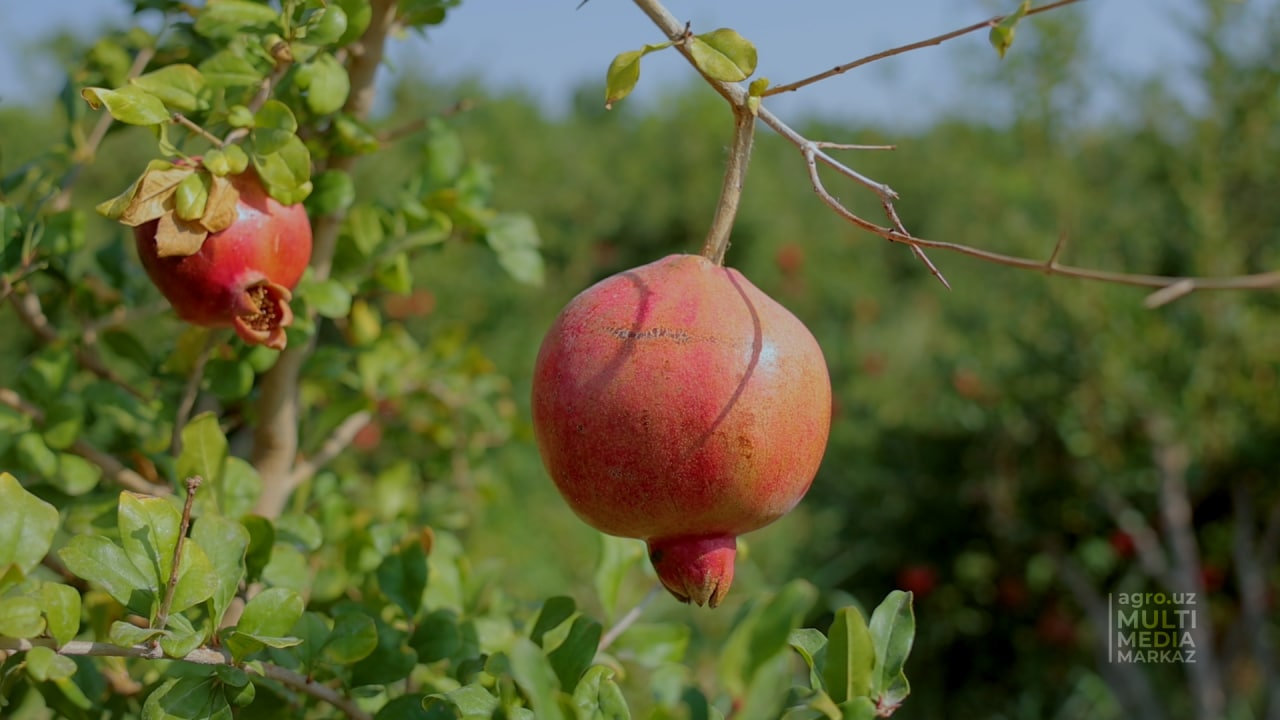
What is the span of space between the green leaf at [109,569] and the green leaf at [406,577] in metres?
0.22

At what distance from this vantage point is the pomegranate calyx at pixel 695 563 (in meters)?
0.64

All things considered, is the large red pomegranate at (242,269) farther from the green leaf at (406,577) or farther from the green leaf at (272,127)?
the green leaf at (406,577)

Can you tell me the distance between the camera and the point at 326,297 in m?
0.91

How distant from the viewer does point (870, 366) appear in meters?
4.68

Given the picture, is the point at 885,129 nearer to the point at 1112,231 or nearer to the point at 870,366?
the point at 870,366

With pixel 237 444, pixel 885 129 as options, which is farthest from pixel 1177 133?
pixel 885 129

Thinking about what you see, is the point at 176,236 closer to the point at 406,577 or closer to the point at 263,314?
the point at 263,314

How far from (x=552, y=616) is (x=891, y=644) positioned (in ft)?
0.87

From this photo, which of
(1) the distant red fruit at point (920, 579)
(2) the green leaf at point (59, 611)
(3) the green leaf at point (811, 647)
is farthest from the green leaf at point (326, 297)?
(1) the distant red fruit at point (920, 579)

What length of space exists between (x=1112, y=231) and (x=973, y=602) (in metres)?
1.26

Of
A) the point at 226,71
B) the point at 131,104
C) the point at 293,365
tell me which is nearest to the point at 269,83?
the point at 226,71

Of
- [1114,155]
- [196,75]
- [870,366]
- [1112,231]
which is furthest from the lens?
[870,366]

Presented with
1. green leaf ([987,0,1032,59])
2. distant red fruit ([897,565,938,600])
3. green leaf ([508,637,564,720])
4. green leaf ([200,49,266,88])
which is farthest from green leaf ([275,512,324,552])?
distant red fruit ([897,565,938,600])

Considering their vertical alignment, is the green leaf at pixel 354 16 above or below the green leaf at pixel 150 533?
above
